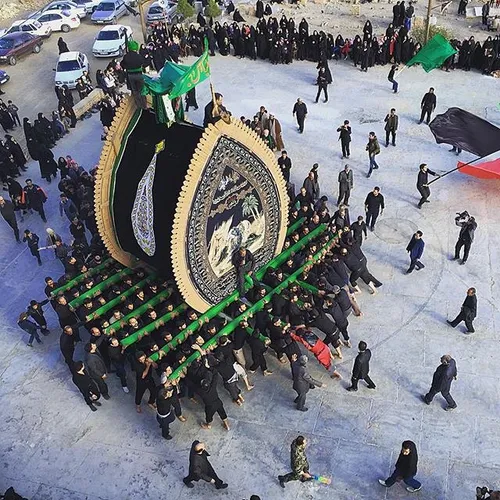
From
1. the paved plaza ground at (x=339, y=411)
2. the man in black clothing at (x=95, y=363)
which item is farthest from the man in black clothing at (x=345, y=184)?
the man in black clothing at (x=95, y=363)

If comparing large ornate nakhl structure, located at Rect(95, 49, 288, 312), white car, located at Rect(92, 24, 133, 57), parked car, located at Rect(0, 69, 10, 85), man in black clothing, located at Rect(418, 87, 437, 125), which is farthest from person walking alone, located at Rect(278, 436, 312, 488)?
white car, located at Rect(92, 24, 133, 57)

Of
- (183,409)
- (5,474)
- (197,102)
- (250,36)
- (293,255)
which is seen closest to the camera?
(5,474)

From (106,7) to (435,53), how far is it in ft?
58.8

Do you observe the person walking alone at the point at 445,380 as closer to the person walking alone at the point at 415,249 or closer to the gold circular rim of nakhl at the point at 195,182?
the person walking alone at the point at 415,249

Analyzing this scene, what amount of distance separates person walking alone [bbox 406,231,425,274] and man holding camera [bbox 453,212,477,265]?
866 millimetres

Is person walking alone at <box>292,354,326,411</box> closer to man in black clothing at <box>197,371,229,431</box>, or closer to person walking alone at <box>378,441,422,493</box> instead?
man in black clothing at <box>197,371,229,431</box>

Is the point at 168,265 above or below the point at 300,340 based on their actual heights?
above

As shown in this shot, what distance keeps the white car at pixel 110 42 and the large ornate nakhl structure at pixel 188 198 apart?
15724mm

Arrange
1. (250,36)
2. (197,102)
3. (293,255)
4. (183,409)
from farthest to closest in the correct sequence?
(250,36) < (197,102) < (293,255) < (183,409)

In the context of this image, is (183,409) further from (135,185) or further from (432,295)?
(432,295)

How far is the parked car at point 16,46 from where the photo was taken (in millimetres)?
26547

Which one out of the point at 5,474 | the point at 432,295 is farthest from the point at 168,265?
the point at 432,295

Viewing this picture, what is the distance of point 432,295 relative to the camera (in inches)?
542

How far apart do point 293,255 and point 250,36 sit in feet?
45.5
